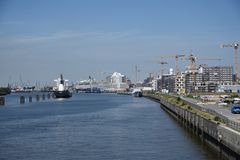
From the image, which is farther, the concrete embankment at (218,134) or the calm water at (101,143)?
the calm water at (101,143)

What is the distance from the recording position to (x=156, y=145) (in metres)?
33.7

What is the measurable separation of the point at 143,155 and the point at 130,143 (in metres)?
5.40

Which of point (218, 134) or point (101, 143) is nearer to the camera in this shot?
point (218, 134)

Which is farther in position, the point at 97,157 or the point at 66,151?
the point at 66,151

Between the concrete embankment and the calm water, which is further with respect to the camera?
→ the calm water

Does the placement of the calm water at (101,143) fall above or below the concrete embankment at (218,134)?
below

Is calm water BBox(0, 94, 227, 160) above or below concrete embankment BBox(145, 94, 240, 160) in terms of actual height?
below

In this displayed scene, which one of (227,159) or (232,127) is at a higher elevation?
(232,127)

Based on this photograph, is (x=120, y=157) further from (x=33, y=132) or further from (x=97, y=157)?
(x=33, y=132)

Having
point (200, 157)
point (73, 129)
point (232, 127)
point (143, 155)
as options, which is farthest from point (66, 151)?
point (73, 129)

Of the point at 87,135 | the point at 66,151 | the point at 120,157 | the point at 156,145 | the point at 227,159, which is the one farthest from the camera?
the point at 87,135

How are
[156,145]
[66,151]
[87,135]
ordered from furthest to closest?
1. [87,135]
2. [156,145]
3. [66,151]

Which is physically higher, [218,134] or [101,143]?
[218,134]

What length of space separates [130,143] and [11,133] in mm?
13064
